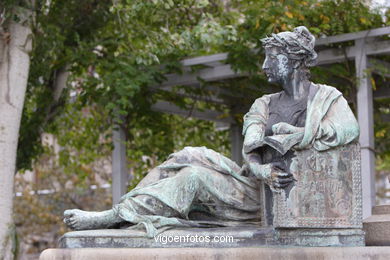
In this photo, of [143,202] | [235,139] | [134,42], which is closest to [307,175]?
[143,202]

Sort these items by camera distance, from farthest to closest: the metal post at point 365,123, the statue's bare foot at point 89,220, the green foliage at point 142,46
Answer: the green foliage at point 142,46 < the metal post at point 365,123 < the statue's bare foot at point 89,220

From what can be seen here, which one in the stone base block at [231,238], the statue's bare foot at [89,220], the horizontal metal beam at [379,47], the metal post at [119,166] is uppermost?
the horizontal metal beam at [379,47]

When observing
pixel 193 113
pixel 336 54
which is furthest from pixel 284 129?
pixel 193 113

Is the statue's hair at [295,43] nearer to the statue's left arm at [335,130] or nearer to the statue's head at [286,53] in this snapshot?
the statue's head at [286,53]

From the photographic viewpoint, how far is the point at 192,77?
15133 mm

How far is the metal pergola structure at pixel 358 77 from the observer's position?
13.2 m

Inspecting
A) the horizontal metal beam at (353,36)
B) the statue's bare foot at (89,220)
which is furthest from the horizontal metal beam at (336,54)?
the statue's bare foot at (89,220)

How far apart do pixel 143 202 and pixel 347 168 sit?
156 cm

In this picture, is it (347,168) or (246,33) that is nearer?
(347,168)

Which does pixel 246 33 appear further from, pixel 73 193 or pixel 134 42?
pixel 73 193

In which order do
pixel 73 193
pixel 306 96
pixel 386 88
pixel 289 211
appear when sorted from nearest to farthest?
pixel 289 211 < pixel 306 96 < pixel 386 88 < pixel 73 193

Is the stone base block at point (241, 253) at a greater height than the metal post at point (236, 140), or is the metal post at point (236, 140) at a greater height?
the metal post at point (236, 140)

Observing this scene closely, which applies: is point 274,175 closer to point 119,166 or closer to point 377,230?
point 377,230

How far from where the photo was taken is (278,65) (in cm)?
797
